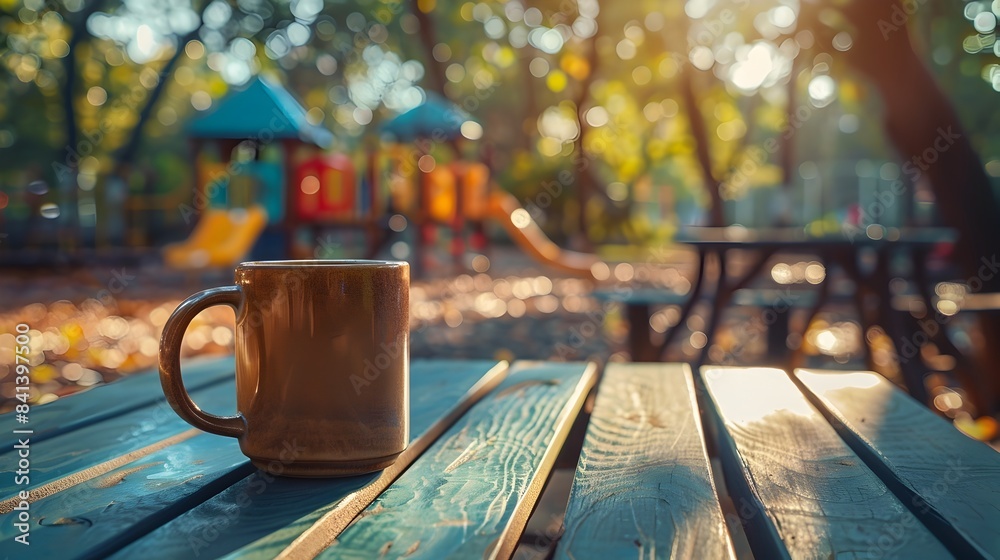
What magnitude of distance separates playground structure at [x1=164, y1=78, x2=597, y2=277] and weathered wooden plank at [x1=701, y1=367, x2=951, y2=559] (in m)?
8.56

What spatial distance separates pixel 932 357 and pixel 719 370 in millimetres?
4592

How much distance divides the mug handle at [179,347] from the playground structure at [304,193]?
8.58 meters

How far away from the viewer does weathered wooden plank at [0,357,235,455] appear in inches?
43.4

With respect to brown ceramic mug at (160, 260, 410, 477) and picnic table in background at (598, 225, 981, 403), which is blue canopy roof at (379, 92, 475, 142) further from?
brown ceramic mug at (160, 260, 410, 477)

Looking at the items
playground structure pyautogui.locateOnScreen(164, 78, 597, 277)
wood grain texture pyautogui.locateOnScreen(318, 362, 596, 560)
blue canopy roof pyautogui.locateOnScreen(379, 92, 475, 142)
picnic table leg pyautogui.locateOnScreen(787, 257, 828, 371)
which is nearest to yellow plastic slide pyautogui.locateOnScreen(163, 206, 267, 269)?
playground structure pyautogui.locateOnScreen(164, 78, 597, 277)

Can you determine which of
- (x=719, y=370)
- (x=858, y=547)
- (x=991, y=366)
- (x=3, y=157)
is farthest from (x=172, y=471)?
(x=3, y=157)

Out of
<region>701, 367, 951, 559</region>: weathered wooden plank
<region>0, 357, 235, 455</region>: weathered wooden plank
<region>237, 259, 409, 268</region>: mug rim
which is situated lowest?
<region>0, 357, 235, 455</region>: weathered wooden plank

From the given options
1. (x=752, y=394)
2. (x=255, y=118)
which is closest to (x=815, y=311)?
(x=752, y=394)

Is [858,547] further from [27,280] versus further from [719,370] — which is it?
[27,280]

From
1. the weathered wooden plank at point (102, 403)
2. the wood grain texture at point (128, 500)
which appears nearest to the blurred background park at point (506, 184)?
the weathered wooden plank at point (102, 403)

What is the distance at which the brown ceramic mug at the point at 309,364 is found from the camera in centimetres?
83

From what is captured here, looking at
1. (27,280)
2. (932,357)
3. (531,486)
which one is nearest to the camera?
(531,486)

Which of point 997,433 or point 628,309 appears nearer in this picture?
point 997,433

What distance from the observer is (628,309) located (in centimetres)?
457
